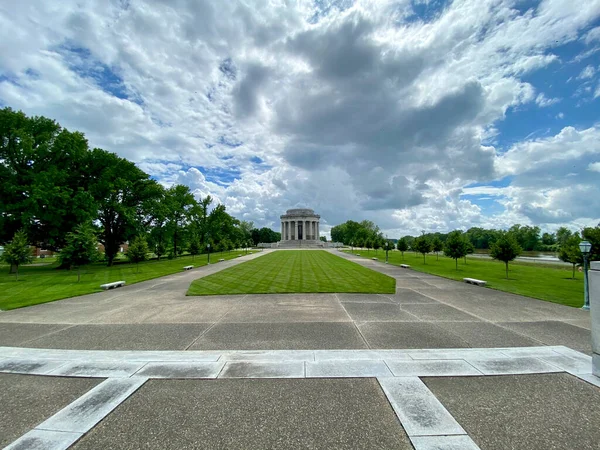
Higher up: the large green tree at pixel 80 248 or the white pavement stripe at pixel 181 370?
the large green tree at pixel 80 248

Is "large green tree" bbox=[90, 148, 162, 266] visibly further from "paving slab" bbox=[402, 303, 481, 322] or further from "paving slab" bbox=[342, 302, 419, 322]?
"paving slab" bbox=[402, 303, 481, 322]

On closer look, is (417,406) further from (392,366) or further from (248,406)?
(248,406)

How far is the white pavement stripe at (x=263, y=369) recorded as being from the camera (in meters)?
5.58

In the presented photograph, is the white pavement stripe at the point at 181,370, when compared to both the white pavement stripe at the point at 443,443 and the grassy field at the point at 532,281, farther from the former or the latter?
the grassy field at the point at 532,281

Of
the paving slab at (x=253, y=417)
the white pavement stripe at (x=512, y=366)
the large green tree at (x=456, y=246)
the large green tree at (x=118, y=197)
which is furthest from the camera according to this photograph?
the large green tree at (x=118, y=197)

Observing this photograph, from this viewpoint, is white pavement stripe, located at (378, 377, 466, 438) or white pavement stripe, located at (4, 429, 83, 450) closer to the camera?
white pavement stripe, located at (4, 429, 83, 450)

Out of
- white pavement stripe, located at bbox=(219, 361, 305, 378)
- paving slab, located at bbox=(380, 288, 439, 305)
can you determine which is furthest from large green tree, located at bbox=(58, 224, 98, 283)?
paving slab, located at bbox=(380, 288, 439, 305)

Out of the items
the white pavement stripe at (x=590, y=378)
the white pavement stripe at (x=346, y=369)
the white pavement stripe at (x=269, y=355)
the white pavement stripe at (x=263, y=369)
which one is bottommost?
the white pavement stripe at (x=269, y=355)

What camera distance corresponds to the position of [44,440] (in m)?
3.78

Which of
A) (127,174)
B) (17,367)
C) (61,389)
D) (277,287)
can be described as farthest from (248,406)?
(127,174)

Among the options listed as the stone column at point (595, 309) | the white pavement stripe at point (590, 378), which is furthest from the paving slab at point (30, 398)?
the stone column at point (595, 309)

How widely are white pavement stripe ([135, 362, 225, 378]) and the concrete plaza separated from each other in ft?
0.14

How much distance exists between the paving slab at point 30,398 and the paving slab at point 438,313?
9.87m

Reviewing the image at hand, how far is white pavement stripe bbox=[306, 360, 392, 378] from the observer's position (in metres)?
5.57
